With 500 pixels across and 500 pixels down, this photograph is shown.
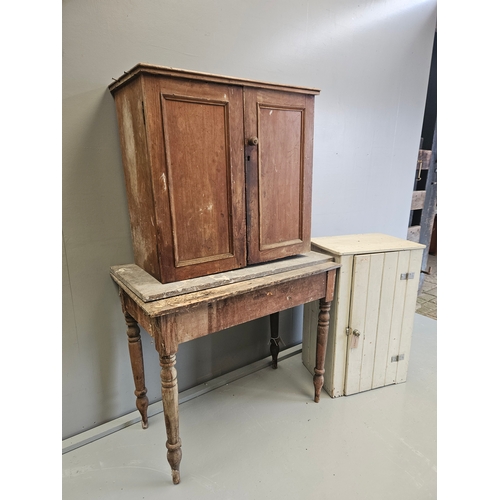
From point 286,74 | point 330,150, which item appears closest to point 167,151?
point 286,74

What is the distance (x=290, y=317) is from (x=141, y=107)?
167cm

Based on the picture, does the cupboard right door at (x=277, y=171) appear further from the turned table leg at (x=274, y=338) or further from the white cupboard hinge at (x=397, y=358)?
the white cupboard hinge at (x=397, y=358)

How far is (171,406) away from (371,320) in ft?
3.85

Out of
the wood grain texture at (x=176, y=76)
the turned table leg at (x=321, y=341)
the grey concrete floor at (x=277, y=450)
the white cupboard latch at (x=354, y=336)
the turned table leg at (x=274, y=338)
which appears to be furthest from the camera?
the turned table leg at (x=274, y=338)

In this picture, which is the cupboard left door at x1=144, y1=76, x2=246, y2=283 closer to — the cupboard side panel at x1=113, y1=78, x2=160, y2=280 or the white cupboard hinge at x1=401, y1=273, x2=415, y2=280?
the cupboard side panel at x1=113, y1=78, x2=160, y2=280

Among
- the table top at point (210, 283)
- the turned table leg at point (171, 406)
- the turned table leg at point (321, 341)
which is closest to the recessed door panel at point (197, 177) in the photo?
the table top at point (210, 283)

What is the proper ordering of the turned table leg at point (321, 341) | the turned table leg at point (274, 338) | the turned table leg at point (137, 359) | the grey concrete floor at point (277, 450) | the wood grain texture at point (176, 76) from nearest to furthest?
the wood grain texture at point (176, 76) < the grey concrete floor at point (277, 450) < the turned table leg at point (137, 359) < the turned table leg at point (321, 341) < the turned table leg at point (274, 338)

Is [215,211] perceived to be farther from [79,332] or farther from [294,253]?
[79,332]

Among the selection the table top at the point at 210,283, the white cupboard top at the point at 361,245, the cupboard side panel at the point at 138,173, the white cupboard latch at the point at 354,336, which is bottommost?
the white cupboard latch at the point at 354,336

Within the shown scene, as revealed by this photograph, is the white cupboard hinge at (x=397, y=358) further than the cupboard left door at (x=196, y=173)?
Yes

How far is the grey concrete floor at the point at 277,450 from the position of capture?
133 centimetres

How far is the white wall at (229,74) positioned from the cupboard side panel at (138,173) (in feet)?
0.27

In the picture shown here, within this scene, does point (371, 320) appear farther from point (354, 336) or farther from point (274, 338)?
point (274, 338)

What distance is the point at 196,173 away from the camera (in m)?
1.25
